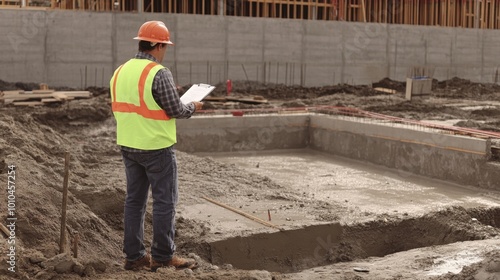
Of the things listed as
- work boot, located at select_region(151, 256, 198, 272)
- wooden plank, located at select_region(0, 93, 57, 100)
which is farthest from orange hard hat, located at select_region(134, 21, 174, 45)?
wooden plank, located at select_region(0, 93, 57, 100)

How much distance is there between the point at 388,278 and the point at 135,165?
2.25 m

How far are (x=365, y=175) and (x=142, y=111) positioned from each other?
766cm

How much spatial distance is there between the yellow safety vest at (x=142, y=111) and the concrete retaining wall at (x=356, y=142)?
22.5 ft

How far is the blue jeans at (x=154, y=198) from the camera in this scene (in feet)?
17.8

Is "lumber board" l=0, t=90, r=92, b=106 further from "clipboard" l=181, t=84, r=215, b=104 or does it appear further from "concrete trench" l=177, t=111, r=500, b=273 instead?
"clipboard" l=181, t=84, r=215, b=104

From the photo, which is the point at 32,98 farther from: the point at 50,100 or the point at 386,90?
the point at 386,90

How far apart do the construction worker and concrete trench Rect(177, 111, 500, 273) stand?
4.54 ft

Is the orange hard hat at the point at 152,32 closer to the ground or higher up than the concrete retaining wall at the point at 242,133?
higher up

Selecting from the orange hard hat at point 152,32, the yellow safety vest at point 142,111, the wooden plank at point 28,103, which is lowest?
the wooden plank at point 28,103

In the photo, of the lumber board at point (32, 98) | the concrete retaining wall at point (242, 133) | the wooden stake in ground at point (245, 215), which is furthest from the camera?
the lumber board at point (32, 98)

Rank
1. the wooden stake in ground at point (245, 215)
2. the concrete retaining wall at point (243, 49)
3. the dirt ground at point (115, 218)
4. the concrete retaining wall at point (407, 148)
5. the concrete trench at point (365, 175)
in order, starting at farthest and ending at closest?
1. the concrete retaining wall at point (243, 49)
2. the concrete retaining wall at point (407, 148)
3. the wooden stake in ground at point (245, 215)
4. the concrete trench at point (365, 175)
5. the dirt ground at point (115, 218)

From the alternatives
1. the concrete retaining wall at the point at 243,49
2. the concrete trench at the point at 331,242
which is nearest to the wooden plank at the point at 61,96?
the concrete retaining wall at the point at 243,49

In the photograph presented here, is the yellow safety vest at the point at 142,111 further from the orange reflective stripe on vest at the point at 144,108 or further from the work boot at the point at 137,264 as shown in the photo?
the work boot at the point at 137,264

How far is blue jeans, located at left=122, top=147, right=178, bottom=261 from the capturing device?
542cm
